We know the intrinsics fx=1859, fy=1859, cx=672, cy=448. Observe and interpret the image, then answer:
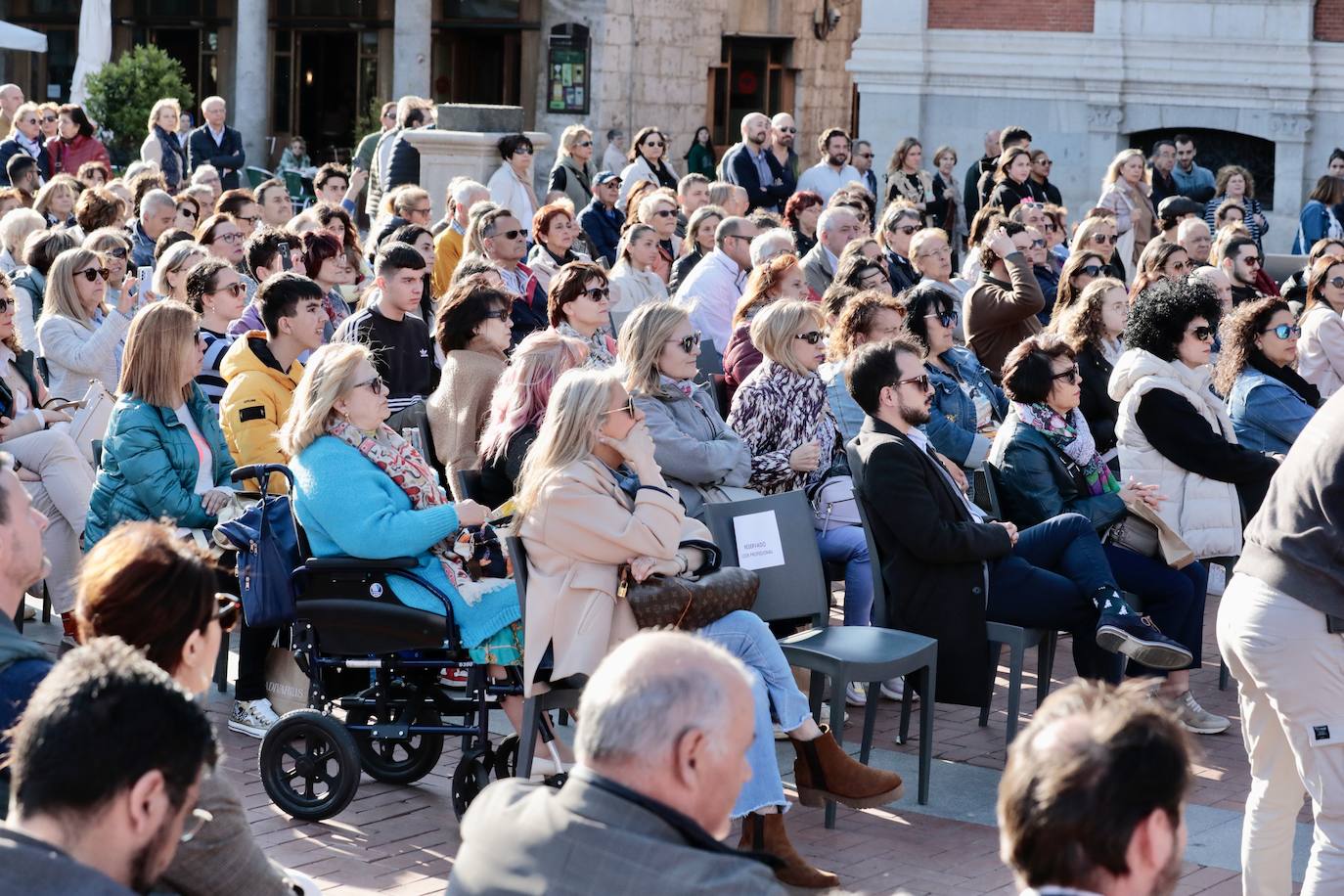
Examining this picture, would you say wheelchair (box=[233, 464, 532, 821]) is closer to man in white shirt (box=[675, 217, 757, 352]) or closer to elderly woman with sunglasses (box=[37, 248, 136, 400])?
elderly woman with sunglasses (box=[37, 248, 136, 400])

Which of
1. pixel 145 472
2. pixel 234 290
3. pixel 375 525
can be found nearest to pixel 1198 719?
pixel 375 525

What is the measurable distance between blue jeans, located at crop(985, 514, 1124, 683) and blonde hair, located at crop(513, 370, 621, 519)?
182 cm

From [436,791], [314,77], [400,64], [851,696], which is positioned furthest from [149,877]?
[314,77]

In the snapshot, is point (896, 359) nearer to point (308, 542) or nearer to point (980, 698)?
point (980, 698)

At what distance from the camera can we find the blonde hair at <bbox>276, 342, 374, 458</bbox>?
5.96 metres

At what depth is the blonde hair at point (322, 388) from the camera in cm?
596

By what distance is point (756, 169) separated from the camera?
1770cm

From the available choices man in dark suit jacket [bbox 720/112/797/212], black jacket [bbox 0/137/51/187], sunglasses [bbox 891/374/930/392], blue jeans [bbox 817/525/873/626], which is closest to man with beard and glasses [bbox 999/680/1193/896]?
sunglasses [bbox 891/374/930/392]

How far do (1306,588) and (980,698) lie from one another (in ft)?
6.80

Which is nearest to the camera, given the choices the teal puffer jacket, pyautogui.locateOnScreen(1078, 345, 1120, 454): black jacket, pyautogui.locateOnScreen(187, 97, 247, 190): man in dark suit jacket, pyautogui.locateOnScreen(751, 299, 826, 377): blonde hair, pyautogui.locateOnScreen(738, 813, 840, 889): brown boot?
pyautogui.locateOnScreen(738, 813, 840, 889): brown boot

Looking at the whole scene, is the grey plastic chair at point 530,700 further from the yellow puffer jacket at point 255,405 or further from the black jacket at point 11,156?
the black jacket at point 11,156

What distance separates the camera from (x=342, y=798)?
5.80 meters

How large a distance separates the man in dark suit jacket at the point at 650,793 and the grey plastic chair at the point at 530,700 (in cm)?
266

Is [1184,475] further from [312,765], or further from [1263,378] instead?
[312,765]
